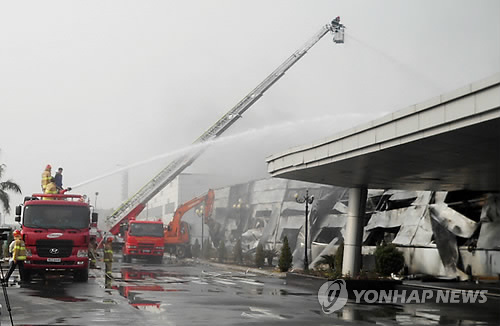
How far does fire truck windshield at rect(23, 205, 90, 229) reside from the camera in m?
23.3

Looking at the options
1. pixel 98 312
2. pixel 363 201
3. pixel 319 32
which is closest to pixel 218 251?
pixel 319 32

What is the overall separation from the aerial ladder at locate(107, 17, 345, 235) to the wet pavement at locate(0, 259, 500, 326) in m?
19.0

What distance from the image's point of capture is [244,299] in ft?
61.6

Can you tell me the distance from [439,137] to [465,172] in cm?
648

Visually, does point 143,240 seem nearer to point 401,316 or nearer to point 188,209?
point 188,209

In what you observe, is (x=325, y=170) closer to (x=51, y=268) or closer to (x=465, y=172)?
(x=465, y=172)

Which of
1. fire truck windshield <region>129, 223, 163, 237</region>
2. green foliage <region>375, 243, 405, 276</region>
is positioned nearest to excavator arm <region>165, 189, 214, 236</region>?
fire truck windshield <region>129, 223, 163, 237</region>

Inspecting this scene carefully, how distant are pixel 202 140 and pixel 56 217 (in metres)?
17.6

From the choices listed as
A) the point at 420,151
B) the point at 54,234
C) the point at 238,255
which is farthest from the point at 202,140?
the point at 420,151

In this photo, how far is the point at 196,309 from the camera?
50.2 feet

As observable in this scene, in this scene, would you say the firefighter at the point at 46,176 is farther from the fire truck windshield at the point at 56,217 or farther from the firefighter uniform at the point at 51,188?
the fire truck windshield at the point at 56,217

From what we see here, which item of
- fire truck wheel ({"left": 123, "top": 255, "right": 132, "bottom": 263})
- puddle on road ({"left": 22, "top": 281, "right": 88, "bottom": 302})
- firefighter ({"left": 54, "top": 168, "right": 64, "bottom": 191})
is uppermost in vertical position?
firefighter ({"left": 54, "top": 168, "right": 64, "bottom": 191})

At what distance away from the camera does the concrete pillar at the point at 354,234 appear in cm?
2514

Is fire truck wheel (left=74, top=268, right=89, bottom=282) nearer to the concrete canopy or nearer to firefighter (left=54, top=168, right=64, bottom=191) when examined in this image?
firefighter (left=54, top=168, right=64, bottom=191)
